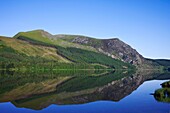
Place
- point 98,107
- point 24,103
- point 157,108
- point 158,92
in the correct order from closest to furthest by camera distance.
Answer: point 157,108, point 98,107, point 24,103, point 158,92

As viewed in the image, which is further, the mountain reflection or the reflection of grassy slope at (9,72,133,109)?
the mountain reflection

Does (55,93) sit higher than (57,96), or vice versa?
(55,93)

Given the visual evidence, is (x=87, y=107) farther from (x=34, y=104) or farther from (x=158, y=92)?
(x=158, y=92)

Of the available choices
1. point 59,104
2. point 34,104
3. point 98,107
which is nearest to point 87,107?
Result: point 98,107

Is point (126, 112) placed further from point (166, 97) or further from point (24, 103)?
point (24, 103)

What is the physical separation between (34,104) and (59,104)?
18.3 feet

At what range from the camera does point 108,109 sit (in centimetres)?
5541

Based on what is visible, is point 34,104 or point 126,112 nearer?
point 126,112

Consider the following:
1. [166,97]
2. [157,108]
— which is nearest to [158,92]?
[166,97]

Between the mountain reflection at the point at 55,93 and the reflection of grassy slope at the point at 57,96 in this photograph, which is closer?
the reflection of grassy slope at the point at 57,96

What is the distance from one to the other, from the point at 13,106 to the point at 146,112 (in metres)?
27.9

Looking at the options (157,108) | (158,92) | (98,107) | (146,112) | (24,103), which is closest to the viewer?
(146,112)

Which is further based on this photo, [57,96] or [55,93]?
[55,93]

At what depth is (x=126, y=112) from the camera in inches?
2004
